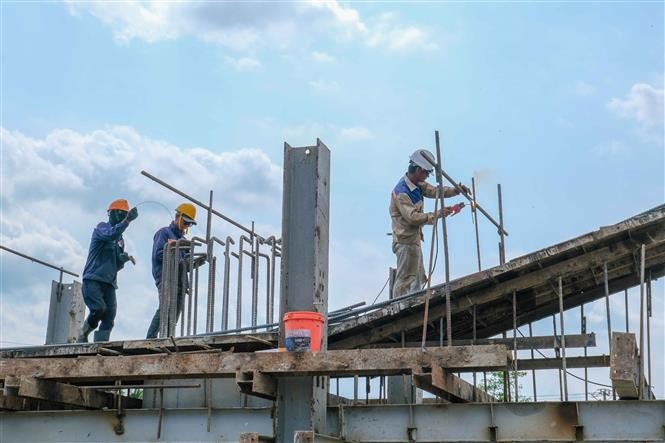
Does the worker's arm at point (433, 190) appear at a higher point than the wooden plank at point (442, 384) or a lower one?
higher

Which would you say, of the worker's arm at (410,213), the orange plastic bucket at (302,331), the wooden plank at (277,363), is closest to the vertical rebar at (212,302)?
the worker's arm at (410,213)

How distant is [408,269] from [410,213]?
2.64 feet

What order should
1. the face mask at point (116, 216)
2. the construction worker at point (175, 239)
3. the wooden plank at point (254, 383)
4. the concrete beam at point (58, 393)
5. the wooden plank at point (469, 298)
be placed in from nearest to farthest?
1. the wooden plank at point (254, 383)
2. the concrete beam at point (58, 393)
3. the wooden plank at point (469, 298)
4. the construction worker at point (175, 239)
5. the face mask at point (116, 216)

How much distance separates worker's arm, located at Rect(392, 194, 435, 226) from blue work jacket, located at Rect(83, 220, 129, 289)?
3858 mm

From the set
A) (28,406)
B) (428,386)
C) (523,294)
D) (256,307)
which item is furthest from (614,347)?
(28,406)

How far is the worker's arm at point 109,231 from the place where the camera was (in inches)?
521

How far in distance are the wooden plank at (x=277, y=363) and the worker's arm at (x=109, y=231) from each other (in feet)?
14.6

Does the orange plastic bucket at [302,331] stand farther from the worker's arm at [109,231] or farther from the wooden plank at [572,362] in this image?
the worker's arm at [109,231]

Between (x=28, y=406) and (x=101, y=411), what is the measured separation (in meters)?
1.06

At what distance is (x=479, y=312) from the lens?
12477mm

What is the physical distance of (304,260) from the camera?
29.0 ft

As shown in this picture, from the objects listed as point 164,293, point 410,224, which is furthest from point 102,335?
point 410,224

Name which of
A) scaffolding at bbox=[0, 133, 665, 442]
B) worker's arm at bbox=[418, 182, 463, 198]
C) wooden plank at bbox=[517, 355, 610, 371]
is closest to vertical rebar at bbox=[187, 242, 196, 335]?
scaffolding at bbox=[0, 133, 665, 442]

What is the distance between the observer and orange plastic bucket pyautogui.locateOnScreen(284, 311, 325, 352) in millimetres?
8156
